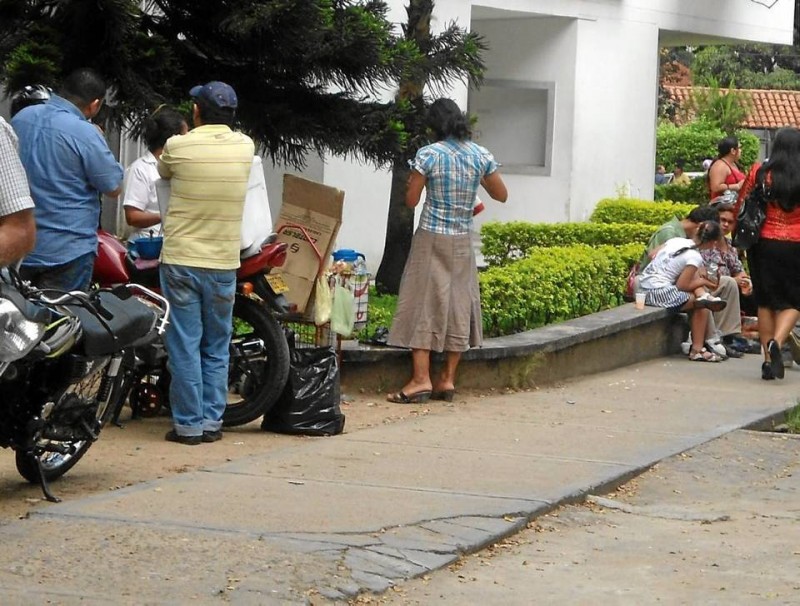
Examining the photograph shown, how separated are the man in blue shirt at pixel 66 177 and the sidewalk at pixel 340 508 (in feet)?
4.21

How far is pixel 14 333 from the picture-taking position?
5.67 metres

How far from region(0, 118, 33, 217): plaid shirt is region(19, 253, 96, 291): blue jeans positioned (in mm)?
1721

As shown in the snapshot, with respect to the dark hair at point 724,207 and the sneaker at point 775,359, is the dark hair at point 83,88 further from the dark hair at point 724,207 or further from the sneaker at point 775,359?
the dark hair at point 724,207

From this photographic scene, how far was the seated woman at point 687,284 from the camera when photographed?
12492 millimetres

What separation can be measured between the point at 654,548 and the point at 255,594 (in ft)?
6.43

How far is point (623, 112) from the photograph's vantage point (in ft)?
64.3

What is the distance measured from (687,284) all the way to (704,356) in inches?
23.9

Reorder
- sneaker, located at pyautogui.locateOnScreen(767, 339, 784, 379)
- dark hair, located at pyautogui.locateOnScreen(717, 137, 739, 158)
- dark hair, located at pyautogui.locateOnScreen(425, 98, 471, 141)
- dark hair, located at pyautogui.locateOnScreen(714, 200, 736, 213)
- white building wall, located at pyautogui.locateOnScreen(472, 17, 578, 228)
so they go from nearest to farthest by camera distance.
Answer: dark hair, located at pyautogui.locateOnScreen(425, 98, 471, 141) < sneaker, located at pyautogui.locateOnScreen(767, 339, 784, 379) < dark hair, located at pyautogui.locateOnScreen(714, 200, 736, 213) < dark hair, located at pyautogui.locateOnScreen(717, 137, 739, 158) < white building wall, located at pyautogui.locateOnScreen(472, 17, 578, 228)

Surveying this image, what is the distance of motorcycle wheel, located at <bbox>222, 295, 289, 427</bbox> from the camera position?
8.14 meters

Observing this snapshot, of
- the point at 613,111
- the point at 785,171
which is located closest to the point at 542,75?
the point at 613,111

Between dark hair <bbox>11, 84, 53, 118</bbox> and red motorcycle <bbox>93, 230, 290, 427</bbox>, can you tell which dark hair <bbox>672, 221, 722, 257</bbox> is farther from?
dark hair <bbox>11, 84, 53, 118</bbox>

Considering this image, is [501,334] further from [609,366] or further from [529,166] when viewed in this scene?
[529,166]

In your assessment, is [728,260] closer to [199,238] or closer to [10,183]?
[199,238]

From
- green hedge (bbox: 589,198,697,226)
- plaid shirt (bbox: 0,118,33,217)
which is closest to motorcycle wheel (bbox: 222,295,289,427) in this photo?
plaid shirt (bbox: 0,118,33,217)
